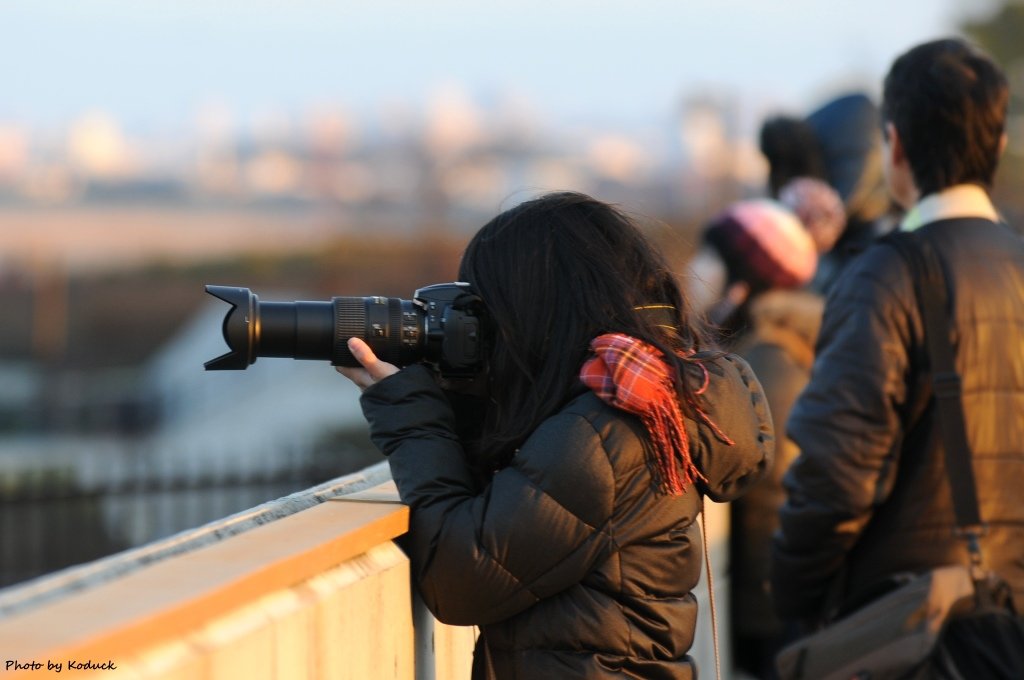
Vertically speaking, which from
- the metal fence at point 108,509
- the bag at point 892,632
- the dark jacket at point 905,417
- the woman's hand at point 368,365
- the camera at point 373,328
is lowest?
the metal fence at point 108,509

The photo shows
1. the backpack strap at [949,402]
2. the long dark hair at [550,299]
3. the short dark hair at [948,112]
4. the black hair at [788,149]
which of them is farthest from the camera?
the black hair at [788,149]

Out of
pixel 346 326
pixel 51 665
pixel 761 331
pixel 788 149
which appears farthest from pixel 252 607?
pixel 788 149

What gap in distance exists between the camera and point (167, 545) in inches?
66.6

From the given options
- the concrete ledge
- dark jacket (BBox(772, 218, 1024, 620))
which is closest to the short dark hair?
dark jacket (BBox(772, 218, 1024, 620))

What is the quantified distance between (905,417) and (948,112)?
26.5 inches

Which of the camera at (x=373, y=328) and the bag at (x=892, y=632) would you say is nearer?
the camera at (x=373, y=328)

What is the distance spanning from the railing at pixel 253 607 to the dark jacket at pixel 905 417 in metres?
0.93

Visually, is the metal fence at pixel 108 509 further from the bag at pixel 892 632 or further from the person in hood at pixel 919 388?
the bag at pixel 892 632

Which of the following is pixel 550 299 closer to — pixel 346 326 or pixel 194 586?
pixel 346 326

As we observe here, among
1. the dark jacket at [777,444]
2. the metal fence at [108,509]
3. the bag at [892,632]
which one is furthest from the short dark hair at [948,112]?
the metal fence at [108,509]

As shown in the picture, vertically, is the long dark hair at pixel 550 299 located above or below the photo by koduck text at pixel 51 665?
above

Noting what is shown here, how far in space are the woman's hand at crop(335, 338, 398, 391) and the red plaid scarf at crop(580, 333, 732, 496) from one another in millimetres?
318

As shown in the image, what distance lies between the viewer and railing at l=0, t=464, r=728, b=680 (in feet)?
4.14

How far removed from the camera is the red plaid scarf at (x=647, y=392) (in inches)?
73.8
